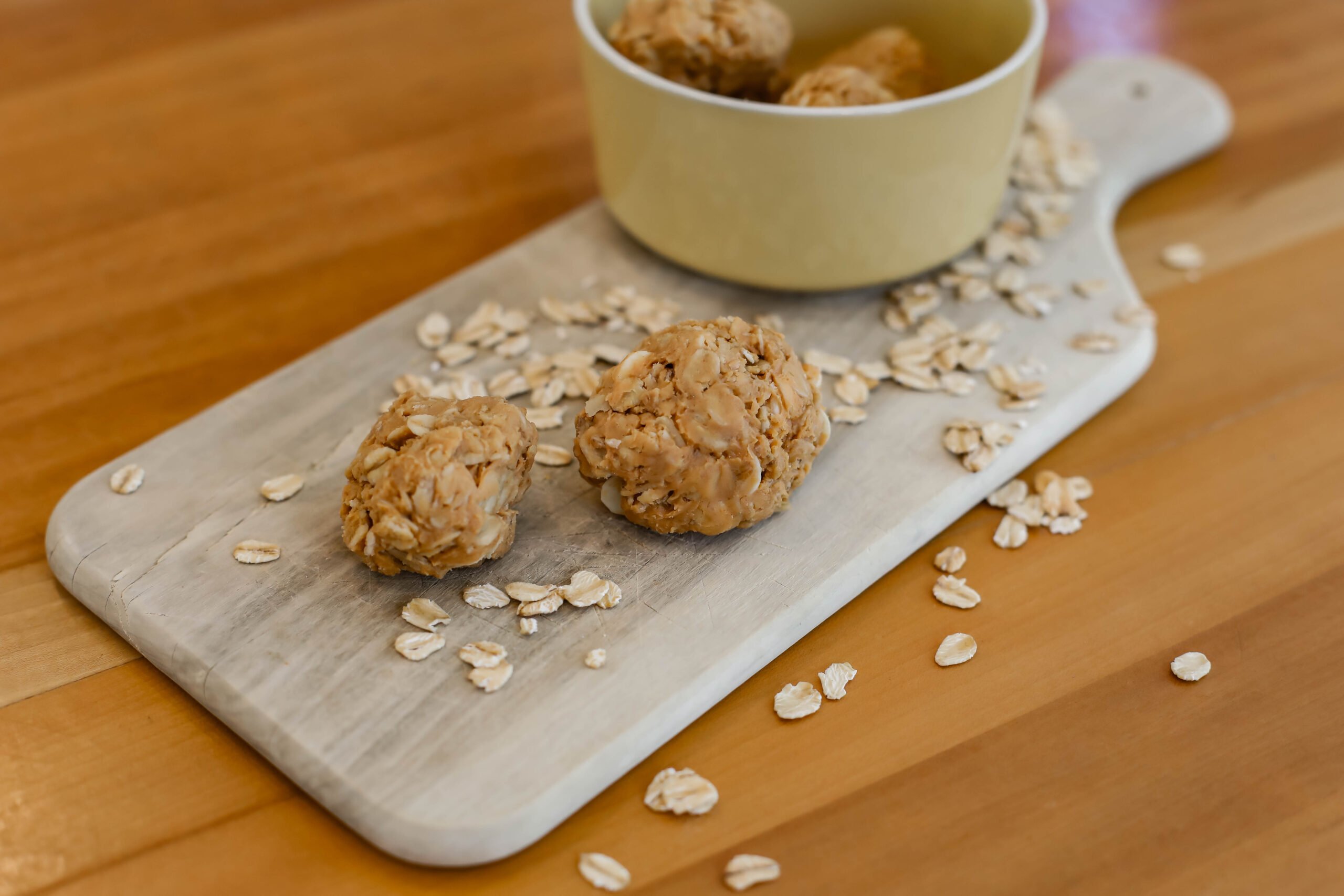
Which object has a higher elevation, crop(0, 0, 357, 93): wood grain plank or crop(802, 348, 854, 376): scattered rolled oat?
crop(0, 0, 357, 93): wood grain plank

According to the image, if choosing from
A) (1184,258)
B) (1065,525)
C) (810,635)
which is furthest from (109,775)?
(1184,258)

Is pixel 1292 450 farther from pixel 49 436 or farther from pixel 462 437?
pixel 49 436

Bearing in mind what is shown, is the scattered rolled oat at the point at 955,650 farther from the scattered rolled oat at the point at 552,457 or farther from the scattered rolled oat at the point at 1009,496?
the scattered rolled oat at the point at 552,457

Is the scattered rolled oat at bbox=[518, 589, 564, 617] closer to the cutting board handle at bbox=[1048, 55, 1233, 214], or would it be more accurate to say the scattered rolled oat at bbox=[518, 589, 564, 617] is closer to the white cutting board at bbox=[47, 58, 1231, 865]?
the white cutting board at bbox=[47, 58, 1231, 865]

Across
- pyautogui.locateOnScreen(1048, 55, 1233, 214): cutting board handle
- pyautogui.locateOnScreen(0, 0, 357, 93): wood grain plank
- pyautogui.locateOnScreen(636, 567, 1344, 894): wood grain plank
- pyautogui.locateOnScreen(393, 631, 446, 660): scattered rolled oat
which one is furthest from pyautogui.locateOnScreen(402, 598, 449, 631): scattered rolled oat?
pyautogui.locateOnScreen(0, 0, 357, 93): wood grain plank

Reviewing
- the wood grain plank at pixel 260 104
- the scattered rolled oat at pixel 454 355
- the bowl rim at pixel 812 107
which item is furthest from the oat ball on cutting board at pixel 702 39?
the wood grain plank at pixel 260 104

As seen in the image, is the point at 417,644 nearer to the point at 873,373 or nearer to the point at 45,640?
the point at 45,640
